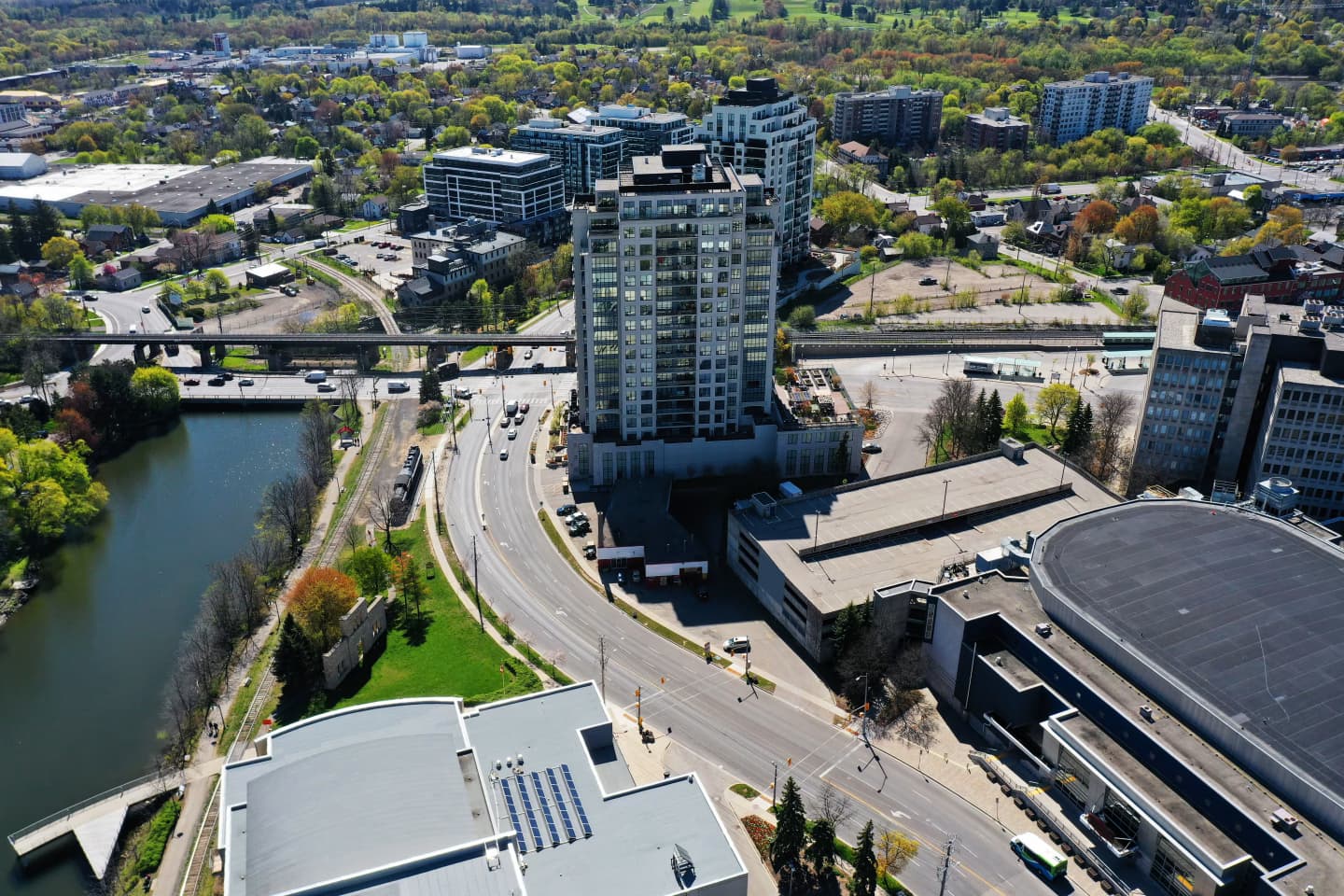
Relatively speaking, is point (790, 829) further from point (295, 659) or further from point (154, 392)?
point (154, 392)

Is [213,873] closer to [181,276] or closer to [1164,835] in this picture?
[1164,835]

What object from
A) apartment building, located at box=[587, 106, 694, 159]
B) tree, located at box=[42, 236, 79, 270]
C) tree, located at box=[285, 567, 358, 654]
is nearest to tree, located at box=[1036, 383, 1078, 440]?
tree, located at box=[285, 567, 358, 654]

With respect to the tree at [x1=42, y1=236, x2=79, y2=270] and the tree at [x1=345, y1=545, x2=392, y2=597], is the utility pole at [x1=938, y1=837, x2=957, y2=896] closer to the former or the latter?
the tree at [x1=345, y1=545, x2=392, y2=597]

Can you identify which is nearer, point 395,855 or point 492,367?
point 395,855

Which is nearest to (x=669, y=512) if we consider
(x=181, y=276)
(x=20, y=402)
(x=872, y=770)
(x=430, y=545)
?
(x=430, y=545)

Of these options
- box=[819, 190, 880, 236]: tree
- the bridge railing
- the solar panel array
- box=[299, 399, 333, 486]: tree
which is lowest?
the bridge railing

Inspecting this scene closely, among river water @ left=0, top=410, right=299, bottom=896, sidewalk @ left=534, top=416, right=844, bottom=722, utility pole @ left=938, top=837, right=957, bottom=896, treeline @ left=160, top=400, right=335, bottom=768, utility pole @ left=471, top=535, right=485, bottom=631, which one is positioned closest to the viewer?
utility pole @ left=938, top=837, right=957, bottom=896
